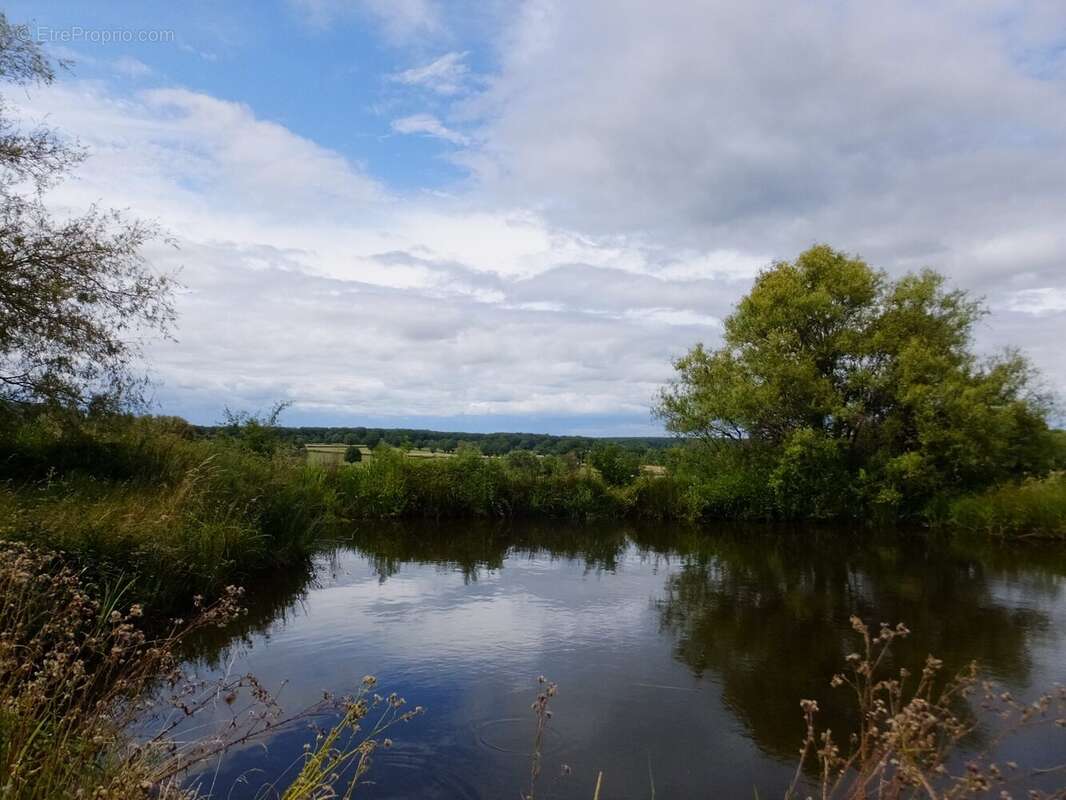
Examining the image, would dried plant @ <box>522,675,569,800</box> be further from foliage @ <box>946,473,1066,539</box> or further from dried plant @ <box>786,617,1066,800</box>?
foliage @ <box>946,473,1066,539</box>

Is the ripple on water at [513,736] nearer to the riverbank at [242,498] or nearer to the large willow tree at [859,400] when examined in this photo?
the riverbank at [242,498]

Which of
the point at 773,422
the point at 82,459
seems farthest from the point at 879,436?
the point at 82,459

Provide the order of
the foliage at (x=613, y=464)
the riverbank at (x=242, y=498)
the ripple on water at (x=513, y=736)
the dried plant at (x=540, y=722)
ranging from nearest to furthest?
1. the dried plant at (x=540, y=722)
2. the ripple on water at (x=513, y=736)
3. the riverbank at (x=242, y=498)
4. the foliage at (x=613, y=464)

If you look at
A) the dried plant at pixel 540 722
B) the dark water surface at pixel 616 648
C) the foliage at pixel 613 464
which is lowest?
the dark water surface at pixel 616 648

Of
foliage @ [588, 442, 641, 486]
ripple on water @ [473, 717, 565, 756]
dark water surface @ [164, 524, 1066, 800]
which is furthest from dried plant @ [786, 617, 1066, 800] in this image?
foliage @ [588, 442, 641, 486]

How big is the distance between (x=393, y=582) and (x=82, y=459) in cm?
553

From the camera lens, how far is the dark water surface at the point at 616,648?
5.62 metres

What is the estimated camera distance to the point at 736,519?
23.4 meters

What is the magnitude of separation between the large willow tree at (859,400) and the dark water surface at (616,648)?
4942mm

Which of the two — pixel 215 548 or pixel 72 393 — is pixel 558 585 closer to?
pixel 215 548

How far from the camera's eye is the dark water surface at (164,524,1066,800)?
5621 millimetres

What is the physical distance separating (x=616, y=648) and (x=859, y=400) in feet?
53.4

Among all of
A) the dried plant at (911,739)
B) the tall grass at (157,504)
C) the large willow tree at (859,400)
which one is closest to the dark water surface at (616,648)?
the dried plant at (911,739)

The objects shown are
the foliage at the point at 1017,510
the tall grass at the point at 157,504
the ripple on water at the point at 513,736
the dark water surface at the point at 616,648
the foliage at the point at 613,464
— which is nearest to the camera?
the dark water surface at the point at 616,648
